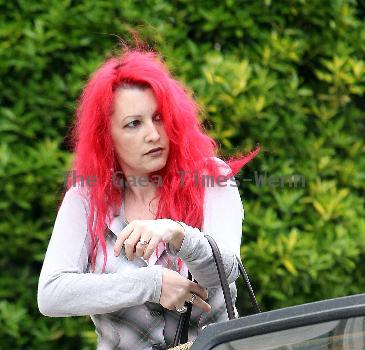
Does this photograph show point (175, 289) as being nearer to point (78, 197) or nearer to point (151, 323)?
point (151, 323)

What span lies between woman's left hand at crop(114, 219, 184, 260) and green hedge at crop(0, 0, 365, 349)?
6.28 feet

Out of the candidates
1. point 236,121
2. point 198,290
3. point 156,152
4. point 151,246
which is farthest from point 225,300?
point 236,121

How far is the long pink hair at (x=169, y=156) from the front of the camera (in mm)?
2846

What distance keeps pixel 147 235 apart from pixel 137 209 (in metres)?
0.47

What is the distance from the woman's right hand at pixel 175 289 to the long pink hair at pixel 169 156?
24 cm

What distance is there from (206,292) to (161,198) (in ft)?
1.11

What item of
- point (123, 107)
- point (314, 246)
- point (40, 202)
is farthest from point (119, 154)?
point (314, 246)

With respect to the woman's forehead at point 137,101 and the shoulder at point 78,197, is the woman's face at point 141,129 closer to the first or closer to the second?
the woman's forehead at point 137,101

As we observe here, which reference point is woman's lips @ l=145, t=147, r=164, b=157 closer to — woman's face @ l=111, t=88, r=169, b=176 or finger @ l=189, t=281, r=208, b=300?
woman's face @ l=111, t=88, r=169, b=176

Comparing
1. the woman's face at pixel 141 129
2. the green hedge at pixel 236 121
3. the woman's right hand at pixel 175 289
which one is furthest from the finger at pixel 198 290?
the green hedge at pixel 236 121

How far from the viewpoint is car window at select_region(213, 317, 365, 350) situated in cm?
209

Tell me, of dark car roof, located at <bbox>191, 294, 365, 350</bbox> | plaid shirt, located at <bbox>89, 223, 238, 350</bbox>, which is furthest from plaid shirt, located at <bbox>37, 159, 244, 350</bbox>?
dark car roof, located at <bbox>191, 294, 365, 350</bbox>

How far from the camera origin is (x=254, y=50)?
4840mm

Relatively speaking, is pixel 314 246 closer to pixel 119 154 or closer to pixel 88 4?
pixel 88 4
